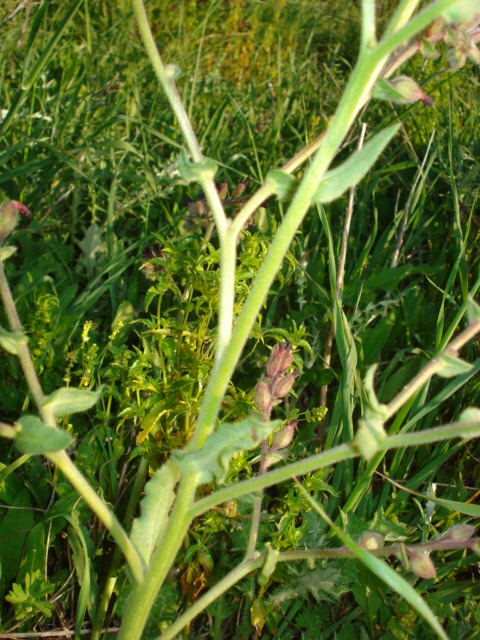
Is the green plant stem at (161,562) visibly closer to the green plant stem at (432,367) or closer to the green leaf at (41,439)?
the green leaf at (41,439)

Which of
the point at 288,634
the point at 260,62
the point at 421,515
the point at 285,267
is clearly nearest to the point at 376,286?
the point at 285,267

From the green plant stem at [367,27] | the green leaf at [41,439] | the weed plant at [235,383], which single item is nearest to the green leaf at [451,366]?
the weed plant at [235,383]

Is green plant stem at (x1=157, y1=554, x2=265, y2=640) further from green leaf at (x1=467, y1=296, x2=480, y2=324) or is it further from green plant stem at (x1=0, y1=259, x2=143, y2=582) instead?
green leaf at (x1=467, y1=296, x2=480, y2=324)

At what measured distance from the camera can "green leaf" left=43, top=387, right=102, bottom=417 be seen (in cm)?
109

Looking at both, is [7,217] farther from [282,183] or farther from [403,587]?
[403,587]

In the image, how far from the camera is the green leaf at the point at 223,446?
102 centimetres

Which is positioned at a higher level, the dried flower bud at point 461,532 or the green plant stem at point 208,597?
the dried flower bud at point 461,532

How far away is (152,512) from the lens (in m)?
1.22

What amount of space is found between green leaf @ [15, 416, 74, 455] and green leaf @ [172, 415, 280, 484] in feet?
0.58

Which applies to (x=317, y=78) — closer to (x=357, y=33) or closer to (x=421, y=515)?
(x=357, y=33)

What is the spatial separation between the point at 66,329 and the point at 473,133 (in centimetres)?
193

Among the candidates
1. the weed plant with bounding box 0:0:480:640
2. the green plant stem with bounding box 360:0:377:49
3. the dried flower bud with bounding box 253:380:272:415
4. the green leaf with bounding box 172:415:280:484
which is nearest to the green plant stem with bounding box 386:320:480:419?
the weed plant with bounding box 0:0:480:640

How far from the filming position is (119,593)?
1.47m

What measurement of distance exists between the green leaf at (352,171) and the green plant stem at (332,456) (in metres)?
0.38
